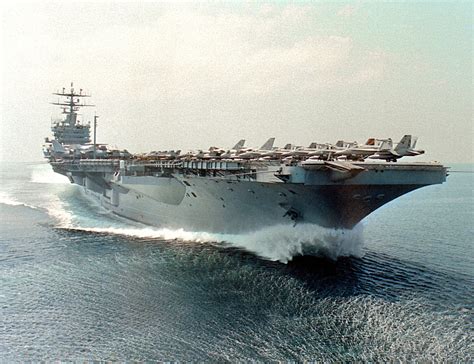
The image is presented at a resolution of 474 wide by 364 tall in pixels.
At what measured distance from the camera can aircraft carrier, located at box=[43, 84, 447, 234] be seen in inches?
580

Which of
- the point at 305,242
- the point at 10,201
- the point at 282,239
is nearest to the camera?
the point at 305,242

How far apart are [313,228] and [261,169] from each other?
291 centimetres


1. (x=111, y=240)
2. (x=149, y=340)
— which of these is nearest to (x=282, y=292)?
(x=149, y=340)

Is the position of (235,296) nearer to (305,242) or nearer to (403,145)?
(305,242)

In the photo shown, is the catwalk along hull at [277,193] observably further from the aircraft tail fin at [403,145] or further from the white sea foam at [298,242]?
the aircraft tail fin at [403,145]

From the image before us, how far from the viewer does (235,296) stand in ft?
41.9

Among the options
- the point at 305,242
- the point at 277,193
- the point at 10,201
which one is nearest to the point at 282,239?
the point at 305,242

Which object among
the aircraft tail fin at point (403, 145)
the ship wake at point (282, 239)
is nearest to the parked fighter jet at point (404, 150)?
the aircraft tail fin at point (403, 145)

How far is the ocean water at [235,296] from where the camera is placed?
9.86 metres

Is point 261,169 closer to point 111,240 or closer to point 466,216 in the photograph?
point 111,240

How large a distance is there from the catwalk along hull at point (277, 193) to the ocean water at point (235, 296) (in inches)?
26.4

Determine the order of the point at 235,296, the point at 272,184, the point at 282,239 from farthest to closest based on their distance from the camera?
1. the point at 282,239
2. the point at 272,184
3. the point at 235,296

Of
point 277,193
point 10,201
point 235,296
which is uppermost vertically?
point 277,193

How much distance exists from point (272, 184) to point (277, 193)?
57cm
